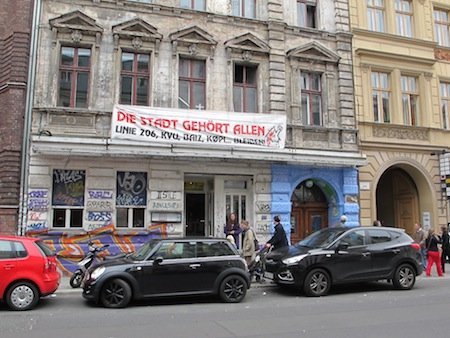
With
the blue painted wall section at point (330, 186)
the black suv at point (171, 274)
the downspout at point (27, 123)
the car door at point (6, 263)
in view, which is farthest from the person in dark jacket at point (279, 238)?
the downspout at point (27, 123)

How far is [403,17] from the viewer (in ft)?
67.1

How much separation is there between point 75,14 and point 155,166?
5757 millimetres

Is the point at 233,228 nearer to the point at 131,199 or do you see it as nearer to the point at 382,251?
the point at 131,199

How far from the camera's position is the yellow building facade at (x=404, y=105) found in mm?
18609

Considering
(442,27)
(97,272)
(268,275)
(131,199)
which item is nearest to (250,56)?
(131,199)

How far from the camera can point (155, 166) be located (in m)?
15.5

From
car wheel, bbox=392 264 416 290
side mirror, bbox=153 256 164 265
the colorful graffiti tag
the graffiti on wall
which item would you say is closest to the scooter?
the colorful graffiti tag

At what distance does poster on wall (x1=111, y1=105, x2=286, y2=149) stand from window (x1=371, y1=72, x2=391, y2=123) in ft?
16.2

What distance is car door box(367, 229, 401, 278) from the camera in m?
11.7

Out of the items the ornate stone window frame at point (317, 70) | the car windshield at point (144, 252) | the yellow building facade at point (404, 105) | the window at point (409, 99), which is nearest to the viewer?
the car windshield at point (144, 252)

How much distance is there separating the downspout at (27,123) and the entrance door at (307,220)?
9.53 metres

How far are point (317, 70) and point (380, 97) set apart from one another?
3.17 m

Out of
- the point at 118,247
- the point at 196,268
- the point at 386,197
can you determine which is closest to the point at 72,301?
the point at 196,268

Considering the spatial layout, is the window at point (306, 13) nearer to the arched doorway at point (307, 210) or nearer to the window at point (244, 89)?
the window at point (244, 89)
